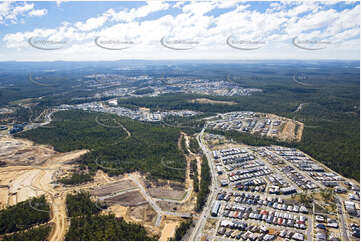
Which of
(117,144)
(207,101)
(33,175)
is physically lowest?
(33,175)

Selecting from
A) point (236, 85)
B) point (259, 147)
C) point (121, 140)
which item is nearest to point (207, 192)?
point (259, 147)

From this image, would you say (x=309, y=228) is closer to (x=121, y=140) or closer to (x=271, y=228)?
(x=271, y=228)

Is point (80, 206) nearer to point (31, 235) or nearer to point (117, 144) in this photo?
point (31, 235)

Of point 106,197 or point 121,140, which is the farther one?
point 121,140

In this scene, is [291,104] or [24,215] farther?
[291,104]

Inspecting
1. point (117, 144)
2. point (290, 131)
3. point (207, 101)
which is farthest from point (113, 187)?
point (207, 101)

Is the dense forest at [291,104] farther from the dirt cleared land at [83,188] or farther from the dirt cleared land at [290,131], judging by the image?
the dirt cleared land at [83,188]

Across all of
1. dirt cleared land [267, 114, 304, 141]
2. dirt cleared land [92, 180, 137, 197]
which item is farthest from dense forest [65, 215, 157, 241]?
dirt cleared land [267, 114, 304, 141]
